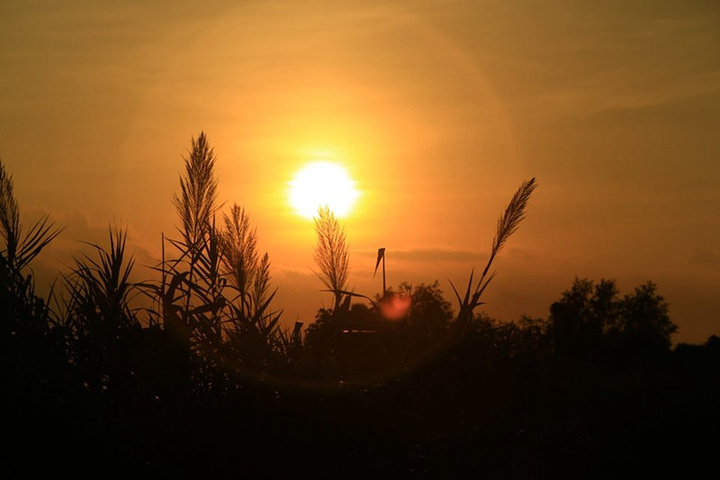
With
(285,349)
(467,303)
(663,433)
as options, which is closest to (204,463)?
(285,349)

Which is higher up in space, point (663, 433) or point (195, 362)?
point (195, 362)

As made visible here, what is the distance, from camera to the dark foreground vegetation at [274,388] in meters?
3.35

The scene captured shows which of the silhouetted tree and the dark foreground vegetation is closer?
the dark foreground vegetation

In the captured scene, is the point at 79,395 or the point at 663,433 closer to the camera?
the point at 79,395

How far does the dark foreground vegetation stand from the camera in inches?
132

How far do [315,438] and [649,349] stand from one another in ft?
35.3

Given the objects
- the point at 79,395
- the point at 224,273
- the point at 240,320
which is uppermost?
the point at 224,273

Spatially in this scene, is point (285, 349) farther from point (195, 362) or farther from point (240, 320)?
point (195, 362)

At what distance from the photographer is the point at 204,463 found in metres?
3.48

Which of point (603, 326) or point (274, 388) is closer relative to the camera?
point (274, 388)

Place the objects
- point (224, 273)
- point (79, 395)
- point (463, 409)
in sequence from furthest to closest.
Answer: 1. point (224, 273)
2. point (463, 409)
3. point (79, 395)

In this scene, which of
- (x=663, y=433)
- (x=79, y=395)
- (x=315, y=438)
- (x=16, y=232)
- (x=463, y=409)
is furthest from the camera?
(x=663, y=433)

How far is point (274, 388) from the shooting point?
153 inches

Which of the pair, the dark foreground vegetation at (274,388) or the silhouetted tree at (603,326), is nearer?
the dark foreground vegetation at (274,388)
